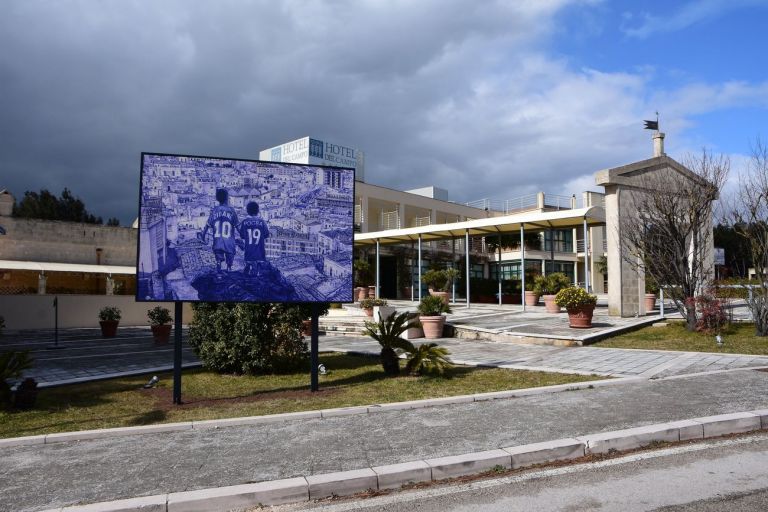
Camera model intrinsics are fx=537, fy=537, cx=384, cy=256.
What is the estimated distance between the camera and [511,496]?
4.38 meters

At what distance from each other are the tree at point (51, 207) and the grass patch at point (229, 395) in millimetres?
48947

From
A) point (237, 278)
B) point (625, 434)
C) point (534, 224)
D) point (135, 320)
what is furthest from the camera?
point (135, 320)

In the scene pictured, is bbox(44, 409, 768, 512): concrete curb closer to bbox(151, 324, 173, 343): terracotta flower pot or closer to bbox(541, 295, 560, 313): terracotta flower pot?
bbox(151, 324, 173, 343): terracotta flower pot

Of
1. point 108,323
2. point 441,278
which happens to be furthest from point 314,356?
point 441,278

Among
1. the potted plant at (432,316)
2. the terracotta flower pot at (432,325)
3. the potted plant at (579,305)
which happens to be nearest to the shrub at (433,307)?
the potted plant at (432,316)

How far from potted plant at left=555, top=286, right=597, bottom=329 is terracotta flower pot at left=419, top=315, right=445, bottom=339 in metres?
3.50

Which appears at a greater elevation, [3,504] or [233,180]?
[233,180]

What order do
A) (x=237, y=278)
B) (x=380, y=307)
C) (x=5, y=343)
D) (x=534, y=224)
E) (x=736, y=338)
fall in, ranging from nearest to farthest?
(x=237, y=278) → (x=736, y=338) → (x=5, y=343) → (x=380, y=307) → (x=534, y=224)

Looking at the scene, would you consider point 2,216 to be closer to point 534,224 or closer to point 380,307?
point 380,307

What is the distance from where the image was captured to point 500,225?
968 inches

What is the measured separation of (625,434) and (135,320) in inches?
969

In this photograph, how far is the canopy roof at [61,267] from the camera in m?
23.5

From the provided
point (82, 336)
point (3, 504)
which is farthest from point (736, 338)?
point (82, 336)

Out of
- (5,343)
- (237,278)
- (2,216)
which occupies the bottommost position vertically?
(5,343)
